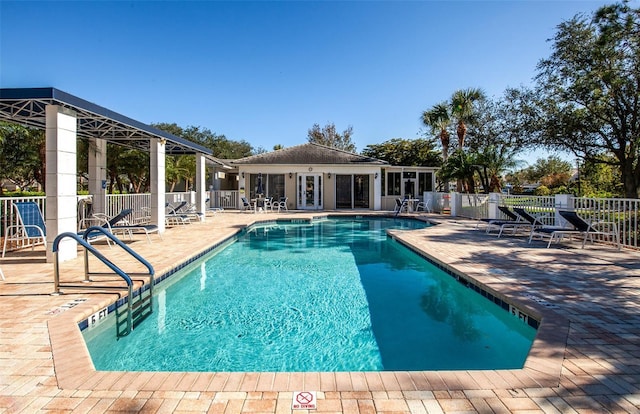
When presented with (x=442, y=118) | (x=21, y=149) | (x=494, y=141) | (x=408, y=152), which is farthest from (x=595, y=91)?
(x=21, y=149)

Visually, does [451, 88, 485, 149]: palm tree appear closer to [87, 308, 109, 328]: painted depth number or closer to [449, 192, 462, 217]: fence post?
[449, 192, 462, 217]: fence post

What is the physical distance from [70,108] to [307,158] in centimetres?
1616

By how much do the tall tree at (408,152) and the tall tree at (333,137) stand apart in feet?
31.9

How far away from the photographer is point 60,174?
20.7 ft

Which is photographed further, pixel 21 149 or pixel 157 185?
pixel 21 149

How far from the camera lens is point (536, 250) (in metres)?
8.17

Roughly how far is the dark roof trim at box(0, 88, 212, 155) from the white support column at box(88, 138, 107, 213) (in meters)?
0.39

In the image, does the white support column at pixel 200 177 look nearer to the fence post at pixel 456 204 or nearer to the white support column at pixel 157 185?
the white support column at pixel 157 185

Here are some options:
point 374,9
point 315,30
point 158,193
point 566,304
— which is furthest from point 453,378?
point 315,30

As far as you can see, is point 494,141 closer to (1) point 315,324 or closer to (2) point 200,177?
(2) point 200,177

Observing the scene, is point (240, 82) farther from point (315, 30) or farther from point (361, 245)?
point (361, 245)

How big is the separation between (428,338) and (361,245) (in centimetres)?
661

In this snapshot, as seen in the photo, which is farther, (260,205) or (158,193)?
(260,205)

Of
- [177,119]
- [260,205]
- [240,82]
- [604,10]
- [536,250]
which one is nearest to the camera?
[536,250]
